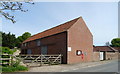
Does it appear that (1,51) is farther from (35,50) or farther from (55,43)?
(35,50)

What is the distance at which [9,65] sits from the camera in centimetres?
1288

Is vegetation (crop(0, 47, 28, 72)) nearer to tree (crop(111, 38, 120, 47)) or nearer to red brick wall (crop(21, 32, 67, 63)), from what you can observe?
red brick wall (crop(21, 32, 67, 63))

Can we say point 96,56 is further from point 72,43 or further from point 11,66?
point 11,66

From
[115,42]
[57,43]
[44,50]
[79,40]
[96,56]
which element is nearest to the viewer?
[57,43]

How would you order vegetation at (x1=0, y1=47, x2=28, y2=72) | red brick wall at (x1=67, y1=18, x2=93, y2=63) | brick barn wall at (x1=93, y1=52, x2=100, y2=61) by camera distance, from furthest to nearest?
brick barn wall at (x1=93, y1=52, x2=100, y2=61) → red brick wall at (x1=67, y1=18, x2=93, y2=63) → vegetation at (x1=0, y1=47, x2=28, y2=72)

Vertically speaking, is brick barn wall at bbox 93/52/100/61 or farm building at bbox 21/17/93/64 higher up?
farm building at bbox 21/17/93/64

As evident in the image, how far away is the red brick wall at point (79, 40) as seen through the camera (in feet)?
70.9

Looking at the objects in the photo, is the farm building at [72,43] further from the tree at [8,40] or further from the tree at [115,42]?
the tree at [115,42]

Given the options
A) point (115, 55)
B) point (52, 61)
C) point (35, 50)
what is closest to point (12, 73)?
point (52, 61)

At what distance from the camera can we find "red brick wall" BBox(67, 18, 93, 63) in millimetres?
21617

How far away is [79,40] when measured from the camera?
23359 millimetres

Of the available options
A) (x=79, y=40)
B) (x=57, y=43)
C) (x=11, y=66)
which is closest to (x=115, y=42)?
(x=79, y=40)

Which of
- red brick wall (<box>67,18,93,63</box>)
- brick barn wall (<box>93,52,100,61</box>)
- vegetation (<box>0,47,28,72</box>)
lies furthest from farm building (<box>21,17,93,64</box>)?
vegetation (<box>0,47,28,72</box>)

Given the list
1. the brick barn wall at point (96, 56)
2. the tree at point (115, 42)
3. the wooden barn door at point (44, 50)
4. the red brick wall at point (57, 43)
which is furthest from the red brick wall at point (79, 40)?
the tree at point (115, 42)
